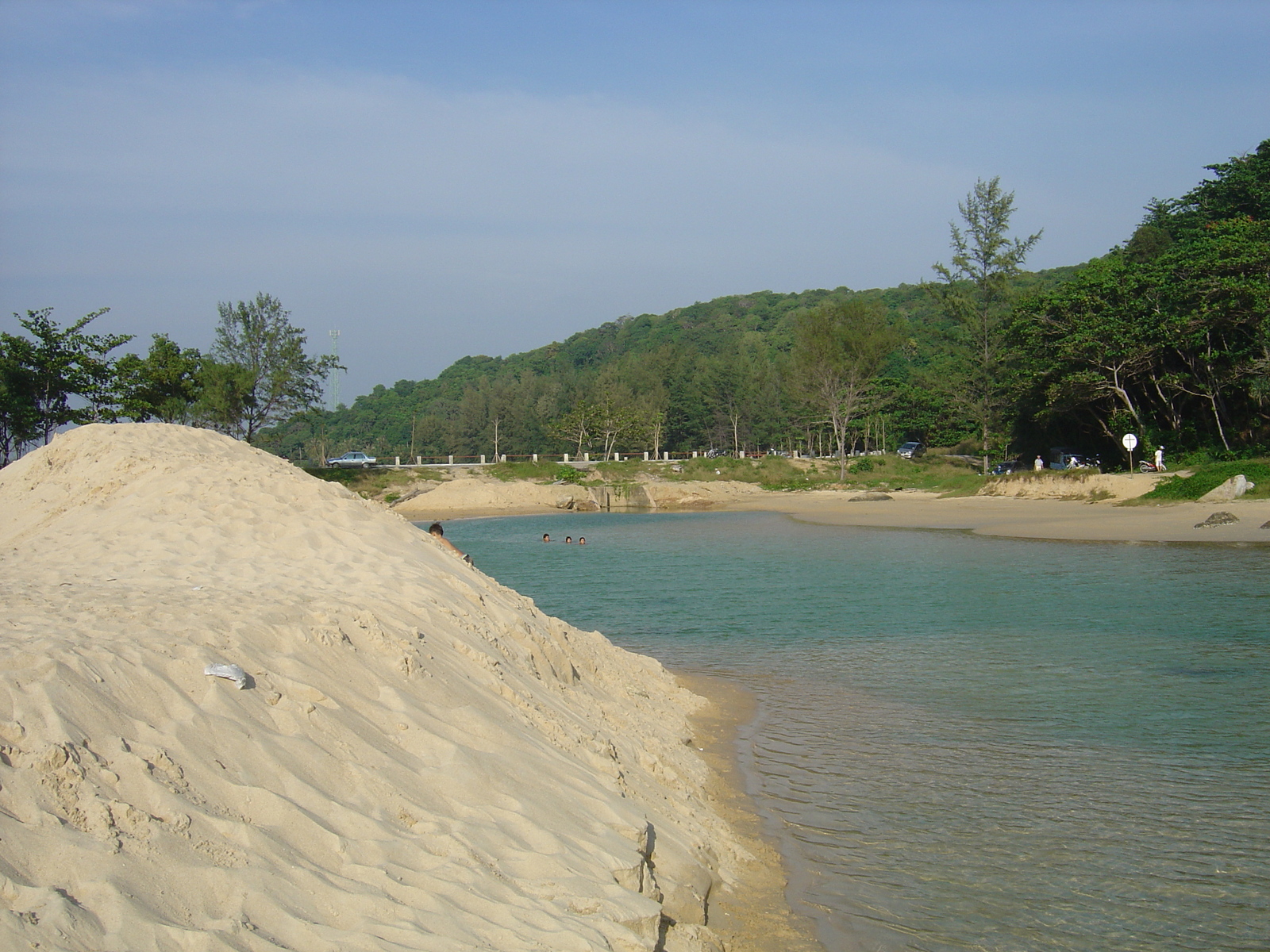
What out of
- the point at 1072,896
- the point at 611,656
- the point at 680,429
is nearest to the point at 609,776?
the point at 1072,896

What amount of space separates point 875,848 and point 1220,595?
12398 mm

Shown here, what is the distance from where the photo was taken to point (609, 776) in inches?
226

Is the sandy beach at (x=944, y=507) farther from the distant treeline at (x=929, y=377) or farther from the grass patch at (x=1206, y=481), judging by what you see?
the distant treeline at (x=929, y=377)

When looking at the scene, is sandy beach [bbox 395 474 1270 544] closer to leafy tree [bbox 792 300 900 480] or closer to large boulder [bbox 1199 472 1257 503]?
large boulder [bbox 1199 472 1257 503]

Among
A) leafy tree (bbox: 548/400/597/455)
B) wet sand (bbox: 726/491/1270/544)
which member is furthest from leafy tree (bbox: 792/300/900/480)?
leafy tree (bbox: 548/400/597/455)

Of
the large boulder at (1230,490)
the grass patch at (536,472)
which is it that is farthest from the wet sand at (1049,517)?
the grass patch at (536,472)

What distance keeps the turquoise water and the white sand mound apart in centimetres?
106

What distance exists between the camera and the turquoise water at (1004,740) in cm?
528

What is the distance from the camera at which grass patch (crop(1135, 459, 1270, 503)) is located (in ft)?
89.5

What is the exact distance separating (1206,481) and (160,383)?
4373 centimetres

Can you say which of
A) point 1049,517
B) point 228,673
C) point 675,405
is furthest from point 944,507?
point 675,405

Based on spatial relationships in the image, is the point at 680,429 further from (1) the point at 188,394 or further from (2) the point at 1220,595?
(2) the point at 1220,595

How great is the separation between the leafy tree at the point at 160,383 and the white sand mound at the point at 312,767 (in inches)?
1520

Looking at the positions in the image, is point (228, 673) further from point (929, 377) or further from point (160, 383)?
point (929, 377)
